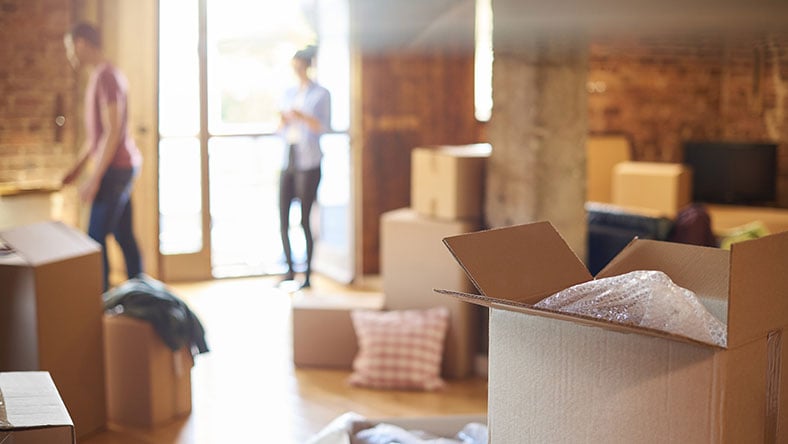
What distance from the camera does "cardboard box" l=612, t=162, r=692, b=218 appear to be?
6.83m

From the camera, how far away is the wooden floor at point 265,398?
12.2ft

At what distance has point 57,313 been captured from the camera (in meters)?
3.45

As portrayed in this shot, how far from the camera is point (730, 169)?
7.51 metres

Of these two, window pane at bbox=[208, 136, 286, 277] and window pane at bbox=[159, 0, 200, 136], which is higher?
window pane at bbox=[159, 0, 200, 136]

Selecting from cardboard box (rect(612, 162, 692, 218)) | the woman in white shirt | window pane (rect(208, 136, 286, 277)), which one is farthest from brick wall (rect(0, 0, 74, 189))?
cardboard box (rect(612, 162, 692, 218))

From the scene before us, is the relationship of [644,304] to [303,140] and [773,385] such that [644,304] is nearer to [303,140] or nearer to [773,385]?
[773,385]

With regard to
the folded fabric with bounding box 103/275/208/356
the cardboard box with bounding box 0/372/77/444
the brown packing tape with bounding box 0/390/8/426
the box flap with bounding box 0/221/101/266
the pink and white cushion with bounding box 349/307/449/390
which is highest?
the box flap with bounding box 0/221/101/266

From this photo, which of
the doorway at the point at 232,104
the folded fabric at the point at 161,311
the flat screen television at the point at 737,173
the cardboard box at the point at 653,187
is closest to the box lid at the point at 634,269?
the folded fabric at the point at 161,311

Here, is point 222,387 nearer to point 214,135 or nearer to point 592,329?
point 214,135

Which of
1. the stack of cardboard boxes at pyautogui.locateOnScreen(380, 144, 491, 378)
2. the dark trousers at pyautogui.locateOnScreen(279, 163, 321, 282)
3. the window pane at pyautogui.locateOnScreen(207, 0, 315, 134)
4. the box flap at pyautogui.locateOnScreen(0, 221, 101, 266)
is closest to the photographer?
the box flap at pyautogui.locateOnScreen(0, 221, 101, 266)

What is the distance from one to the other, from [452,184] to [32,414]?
272 cm

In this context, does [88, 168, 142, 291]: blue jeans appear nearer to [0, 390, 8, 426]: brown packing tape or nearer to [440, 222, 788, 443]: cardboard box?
[0, 390, 8, 426]: brown packing tape

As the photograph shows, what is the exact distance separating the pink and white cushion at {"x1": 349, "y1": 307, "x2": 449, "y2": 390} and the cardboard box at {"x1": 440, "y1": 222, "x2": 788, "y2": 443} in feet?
8.22

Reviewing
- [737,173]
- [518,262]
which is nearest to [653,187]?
[737,173]
